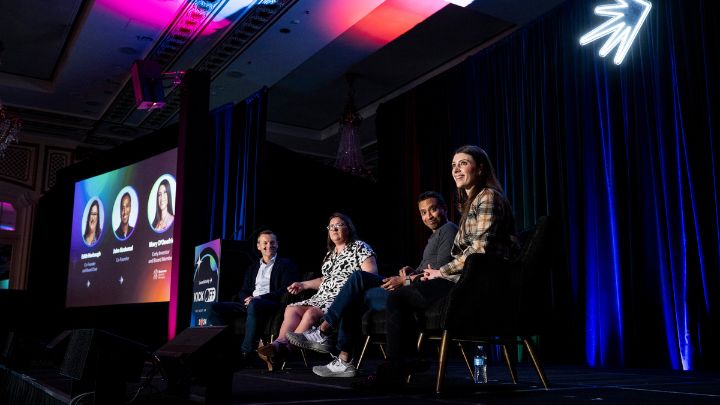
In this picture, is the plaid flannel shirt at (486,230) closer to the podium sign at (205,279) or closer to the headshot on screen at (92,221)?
the podium sign at (205,279)

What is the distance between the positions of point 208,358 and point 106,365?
291mm

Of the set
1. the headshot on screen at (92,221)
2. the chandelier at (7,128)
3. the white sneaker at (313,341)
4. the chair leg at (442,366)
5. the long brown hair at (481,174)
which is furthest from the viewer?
the headshot on screen at (92,221)

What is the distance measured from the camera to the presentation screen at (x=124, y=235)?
6.30 meters

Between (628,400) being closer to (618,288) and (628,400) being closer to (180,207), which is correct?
(618,288)

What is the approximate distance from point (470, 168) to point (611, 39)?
283cm

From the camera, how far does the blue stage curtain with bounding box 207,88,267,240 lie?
7.33 metres

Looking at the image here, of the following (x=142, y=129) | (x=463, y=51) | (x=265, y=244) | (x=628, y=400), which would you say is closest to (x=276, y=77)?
(x=463, y=51)

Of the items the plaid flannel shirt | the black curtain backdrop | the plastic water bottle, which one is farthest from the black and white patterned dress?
the black curtain backdrop

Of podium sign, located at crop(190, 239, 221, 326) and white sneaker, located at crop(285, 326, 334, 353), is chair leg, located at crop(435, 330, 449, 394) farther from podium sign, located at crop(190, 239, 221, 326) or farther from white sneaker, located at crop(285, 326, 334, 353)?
podium sign, located at crop(190, 239, 221, 326)

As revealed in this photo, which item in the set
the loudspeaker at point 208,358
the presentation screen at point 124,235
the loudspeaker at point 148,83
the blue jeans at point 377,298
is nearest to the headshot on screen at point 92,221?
the presentation screen at point 124,235

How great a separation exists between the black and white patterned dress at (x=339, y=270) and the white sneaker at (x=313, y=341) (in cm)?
34

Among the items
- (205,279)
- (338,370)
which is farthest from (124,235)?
(338,370)

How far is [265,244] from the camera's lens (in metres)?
4.57

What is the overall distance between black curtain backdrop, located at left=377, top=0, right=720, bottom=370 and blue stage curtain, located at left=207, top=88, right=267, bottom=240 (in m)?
2.76
